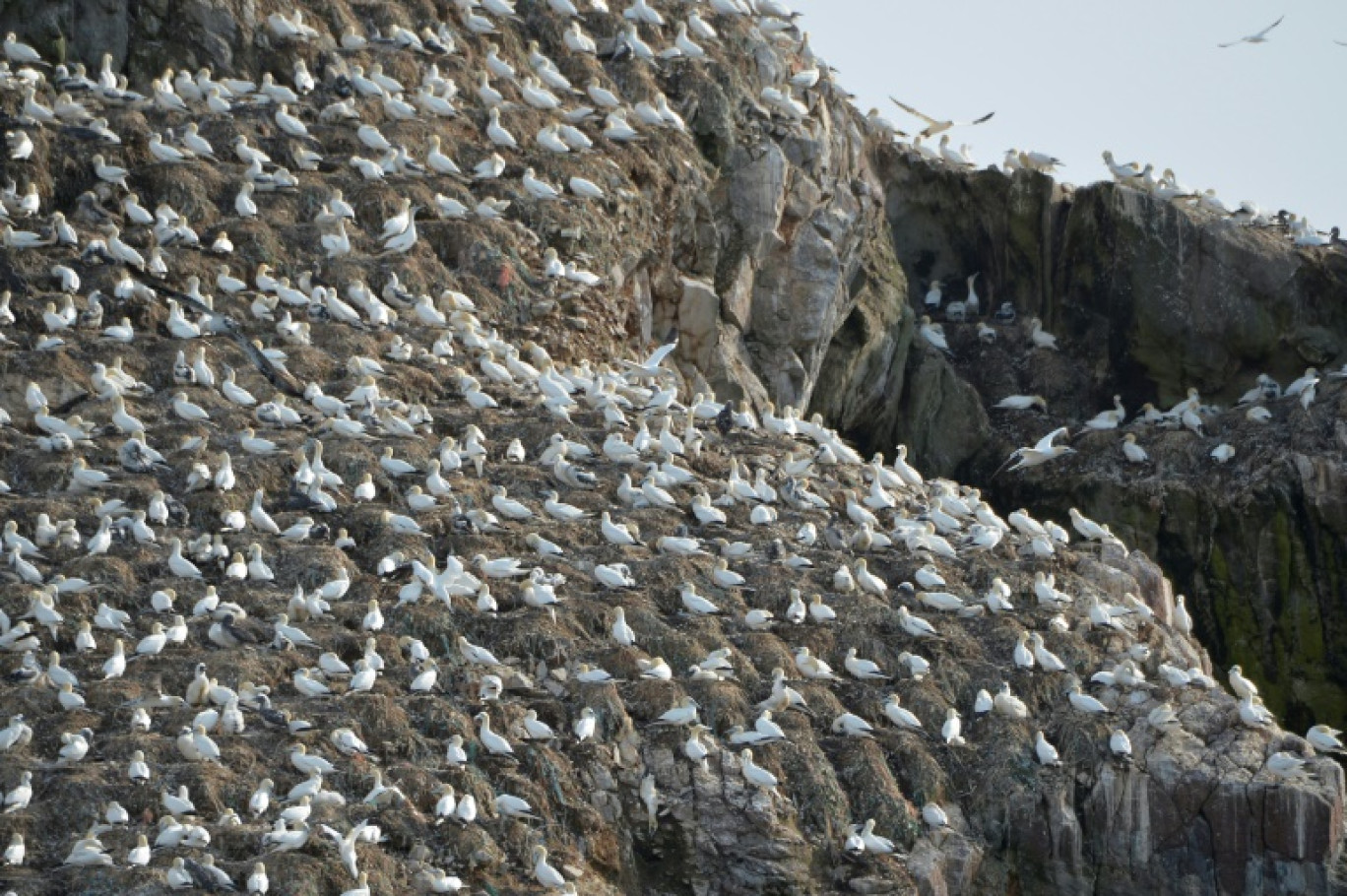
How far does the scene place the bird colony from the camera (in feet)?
68.5

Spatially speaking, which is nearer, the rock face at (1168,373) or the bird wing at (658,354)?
the bird wing at (658,354)

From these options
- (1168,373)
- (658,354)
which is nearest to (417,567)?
(658,354)

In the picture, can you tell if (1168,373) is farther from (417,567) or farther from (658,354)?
(417,567)

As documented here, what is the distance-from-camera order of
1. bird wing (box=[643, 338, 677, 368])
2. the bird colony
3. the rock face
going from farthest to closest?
the rock face
bird wing (box=[643, 338, 677, 368])
the bird colony

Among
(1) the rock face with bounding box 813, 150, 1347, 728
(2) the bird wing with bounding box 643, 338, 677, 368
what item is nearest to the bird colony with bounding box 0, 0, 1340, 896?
(2) the bird wing with bounding box 643, 338, 677, 368

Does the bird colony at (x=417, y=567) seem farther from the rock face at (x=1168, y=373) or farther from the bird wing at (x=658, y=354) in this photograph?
the rock face at (x=1168, y=373)

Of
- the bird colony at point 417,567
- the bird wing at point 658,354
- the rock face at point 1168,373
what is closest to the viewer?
the bird colony at point 417,567

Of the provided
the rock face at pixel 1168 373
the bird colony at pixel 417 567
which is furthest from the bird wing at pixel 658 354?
the rock face at pixel 1168 373

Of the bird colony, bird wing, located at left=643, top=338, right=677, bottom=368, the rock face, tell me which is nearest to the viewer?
the bird colony

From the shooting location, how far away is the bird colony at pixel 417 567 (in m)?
20.9

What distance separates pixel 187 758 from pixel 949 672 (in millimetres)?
7713

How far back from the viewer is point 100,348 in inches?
1097

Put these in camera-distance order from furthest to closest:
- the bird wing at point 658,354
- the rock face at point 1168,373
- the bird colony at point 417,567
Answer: the rock face at point 1168,373
the bird wing at point 658,354
the bird colony at point 417,567

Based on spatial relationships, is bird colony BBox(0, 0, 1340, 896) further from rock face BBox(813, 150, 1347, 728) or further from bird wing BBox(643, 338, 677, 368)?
rock face BBox(813, 150, 1347, 728)
